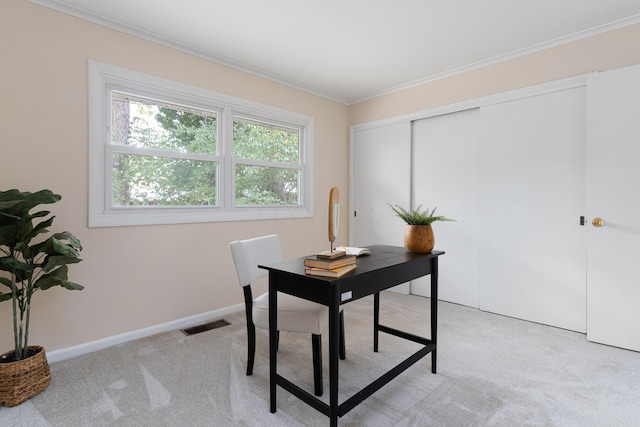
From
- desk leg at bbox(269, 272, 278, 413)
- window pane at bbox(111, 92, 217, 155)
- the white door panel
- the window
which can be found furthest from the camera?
window pane at bbox(111, 92, 217, 155)

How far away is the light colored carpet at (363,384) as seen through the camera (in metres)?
1.67

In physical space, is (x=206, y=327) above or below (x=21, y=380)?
below

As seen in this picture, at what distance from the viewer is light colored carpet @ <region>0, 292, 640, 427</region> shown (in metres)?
1.67

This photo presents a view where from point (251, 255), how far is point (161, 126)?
1627 mm

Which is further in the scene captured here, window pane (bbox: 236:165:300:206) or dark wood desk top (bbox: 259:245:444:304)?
window pane (bbox: 236:165:300:206)

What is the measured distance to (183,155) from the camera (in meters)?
2.97

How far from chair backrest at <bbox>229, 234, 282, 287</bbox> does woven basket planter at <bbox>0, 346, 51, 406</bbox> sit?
4.13ft

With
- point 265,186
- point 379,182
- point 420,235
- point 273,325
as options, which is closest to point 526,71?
point 379,182

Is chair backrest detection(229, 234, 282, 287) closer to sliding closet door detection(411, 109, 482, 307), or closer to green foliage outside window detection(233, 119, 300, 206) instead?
green foliage outside window detection(233, 119, 300, 206)

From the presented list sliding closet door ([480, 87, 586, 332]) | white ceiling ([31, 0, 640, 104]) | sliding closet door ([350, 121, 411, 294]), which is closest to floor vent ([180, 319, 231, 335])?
sliding closet door ([350, 121, 411, 294])

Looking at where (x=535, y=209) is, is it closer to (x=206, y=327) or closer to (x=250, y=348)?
(x=250, y=348)

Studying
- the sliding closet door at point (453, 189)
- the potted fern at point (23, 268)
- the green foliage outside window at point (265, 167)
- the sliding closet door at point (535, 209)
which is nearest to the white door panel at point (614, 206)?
the sliding closet door at point (535, 209)

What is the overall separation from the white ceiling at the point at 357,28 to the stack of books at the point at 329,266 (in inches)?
73.9

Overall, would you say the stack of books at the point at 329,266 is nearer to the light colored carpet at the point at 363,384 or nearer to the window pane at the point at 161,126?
the light colored carpet at the point at 363,384
